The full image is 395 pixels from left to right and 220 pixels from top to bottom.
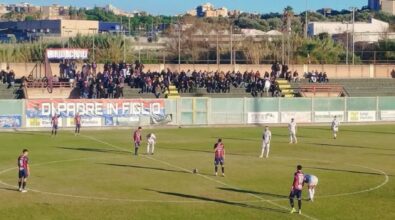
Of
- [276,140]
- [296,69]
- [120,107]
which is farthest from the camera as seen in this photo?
[296,69]

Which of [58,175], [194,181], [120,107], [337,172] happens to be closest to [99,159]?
[58,175]

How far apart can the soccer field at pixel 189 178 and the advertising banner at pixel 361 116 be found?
14602 mm

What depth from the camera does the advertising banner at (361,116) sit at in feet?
233

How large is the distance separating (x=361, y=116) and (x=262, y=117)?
33.3 feet

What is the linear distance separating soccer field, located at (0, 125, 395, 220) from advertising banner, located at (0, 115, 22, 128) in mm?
5044

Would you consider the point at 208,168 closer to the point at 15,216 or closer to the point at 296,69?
the point at 15,216

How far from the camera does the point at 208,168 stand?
3853 centimetres

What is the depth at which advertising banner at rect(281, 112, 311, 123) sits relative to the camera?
68.8m

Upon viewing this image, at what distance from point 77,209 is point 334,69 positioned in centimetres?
6695

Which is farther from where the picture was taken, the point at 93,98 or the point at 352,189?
the point at 93,98

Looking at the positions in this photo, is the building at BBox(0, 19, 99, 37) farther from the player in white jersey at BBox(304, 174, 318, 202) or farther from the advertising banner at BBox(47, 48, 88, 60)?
the player in white jersey at BBox(304, 174, 318, 202)

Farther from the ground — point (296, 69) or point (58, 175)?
point (296, 69)

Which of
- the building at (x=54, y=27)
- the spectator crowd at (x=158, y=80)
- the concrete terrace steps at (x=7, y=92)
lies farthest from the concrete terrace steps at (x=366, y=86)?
the building at (x=54, y=27)

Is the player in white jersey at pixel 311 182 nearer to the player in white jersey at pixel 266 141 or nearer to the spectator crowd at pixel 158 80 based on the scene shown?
the player in white jersey at pixel 266 141
